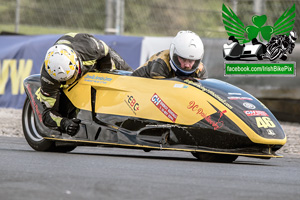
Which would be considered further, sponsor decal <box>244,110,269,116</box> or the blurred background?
the blurred background

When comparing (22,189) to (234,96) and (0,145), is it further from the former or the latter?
(0,145)

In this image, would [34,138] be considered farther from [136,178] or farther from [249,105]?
[136,178]

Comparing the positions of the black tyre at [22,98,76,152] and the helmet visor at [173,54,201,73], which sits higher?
the helmet visor at [173,54,201,73]

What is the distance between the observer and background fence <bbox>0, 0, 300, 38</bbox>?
42.9 feet

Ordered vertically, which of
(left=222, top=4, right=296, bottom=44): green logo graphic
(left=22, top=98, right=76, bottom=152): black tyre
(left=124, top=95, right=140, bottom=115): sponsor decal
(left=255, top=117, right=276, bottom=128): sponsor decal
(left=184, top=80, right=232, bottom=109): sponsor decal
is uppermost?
(left=222, top=4, right=296, bottom=44): green logo graphic

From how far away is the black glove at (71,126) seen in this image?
25.0ft

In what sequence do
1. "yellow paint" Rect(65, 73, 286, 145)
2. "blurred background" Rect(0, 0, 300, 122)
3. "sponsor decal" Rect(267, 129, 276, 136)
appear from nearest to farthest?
"sponsor decal" Rect(267, 129, 276, 136), "yellow paint" Rect(65, 73, 286, 145), "blurred background" Rect(0, 0, 300, 122)

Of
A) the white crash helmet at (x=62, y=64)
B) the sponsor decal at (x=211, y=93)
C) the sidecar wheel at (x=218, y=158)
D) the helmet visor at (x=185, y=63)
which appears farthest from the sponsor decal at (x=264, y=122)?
the white crash helmet at (x=62, y=64)

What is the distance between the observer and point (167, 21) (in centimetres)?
1430

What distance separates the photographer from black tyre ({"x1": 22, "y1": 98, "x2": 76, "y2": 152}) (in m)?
7.97

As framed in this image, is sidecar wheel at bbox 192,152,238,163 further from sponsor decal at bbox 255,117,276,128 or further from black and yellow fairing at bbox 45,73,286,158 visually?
sponsor decal at bbox 255,117,276,128

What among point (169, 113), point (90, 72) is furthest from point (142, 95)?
point (90, 72)

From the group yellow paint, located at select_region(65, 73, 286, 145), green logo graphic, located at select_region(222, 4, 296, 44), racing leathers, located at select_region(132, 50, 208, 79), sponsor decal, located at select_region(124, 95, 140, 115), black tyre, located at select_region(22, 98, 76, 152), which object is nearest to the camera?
yellow paint, located at select_region(65, 73, 286, 145)

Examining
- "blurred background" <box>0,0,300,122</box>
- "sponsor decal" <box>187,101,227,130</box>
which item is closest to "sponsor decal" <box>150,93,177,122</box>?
"sponsor decal" <box>187,101,227,130</box>
